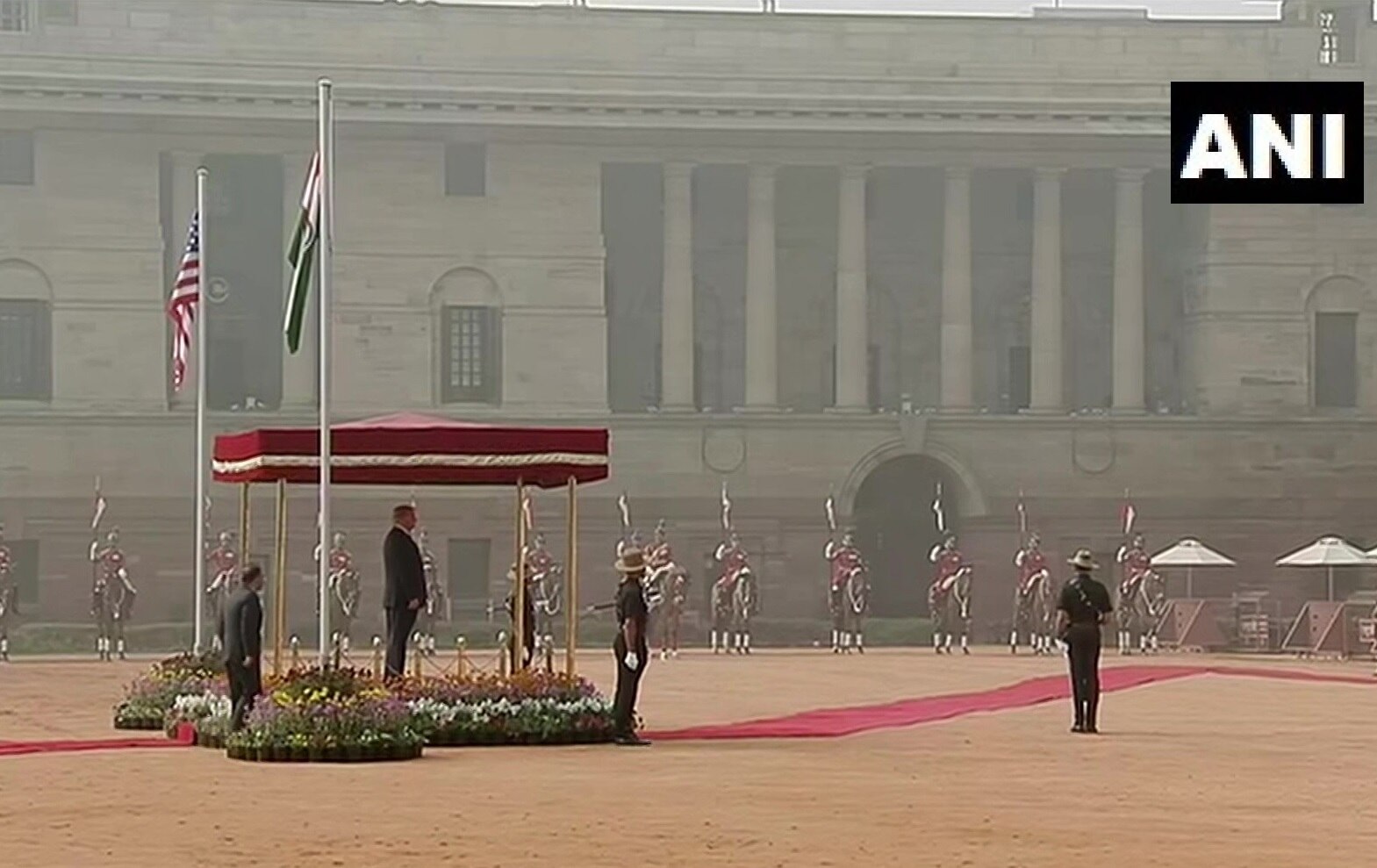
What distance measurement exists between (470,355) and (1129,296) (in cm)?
1713

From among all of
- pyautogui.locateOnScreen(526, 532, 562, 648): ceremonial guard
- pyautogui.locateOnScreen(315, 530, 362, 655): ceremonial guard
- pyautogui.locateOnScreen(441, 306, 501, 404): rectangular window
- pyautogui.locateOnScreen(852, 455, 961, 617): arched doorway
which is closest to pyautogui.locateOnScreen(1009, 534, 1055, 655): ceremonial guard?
pyautogui.locateOnScreen(526, 532, 562, 648): ceremonial guard

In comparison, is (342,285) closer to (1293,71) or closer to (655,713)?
(1293,71)

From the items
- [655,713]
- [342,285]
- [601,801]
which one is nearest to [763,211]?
[342,285]

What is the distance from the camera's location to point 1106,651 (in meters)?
68.2

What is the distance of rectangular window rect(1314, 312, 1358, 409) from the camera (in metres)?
88.8

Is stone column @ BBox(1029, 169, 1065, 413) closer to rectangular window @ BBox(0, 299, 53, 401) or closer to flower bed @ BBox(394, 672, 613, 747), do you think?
rectangular window @ BBox(0, 299, 53, 401)

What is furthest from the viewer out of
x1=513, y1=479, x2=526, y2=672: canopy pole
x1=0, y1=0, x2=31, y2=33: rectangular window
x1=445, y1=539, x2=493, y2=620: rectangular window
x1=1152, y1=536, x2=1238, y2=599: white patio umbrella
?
x1=0, y1=0, x2=31, y2=33: rectangular window

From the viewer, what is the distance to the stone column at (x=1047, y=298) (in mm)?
87938

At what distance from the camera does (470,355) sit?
87.1 meters

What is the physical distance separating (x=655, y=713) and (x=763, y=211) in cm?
4739

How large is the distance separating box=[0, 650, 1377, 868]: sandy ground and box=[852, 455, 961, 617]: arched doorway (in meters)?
45.6

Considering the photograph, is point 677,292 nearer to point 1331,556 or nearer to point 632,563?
point 1331,556

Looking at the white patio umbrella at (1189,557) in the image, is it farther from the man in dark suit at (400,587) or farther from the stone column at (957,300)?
the man in dark suit at (400,587)

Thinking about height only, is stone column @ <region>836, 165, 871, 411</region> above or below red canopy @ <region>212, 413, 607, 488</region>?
above
